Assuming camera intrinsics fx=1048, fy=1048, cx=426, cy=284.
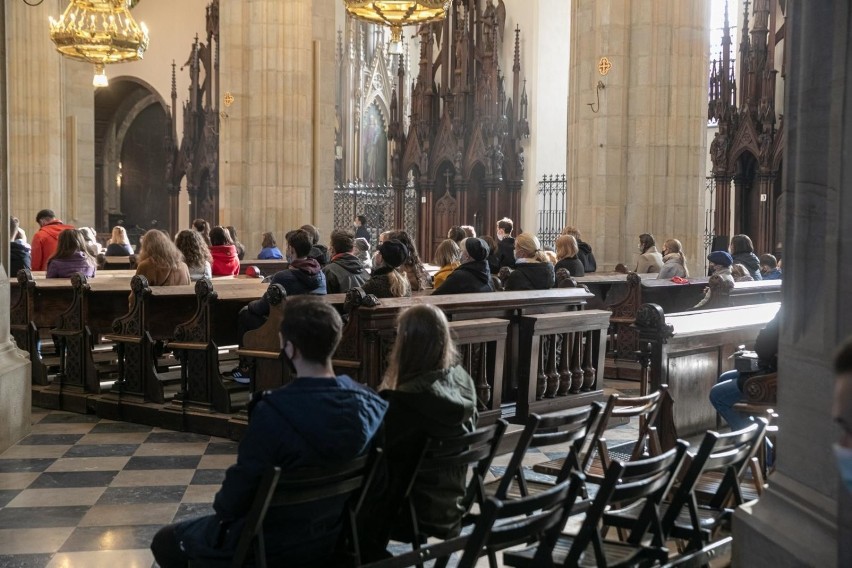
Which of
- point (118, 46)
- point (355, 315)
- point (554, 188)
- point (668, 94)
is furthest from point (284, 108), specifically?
point (355, 315)

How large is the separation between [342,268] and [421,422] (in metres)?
4.72

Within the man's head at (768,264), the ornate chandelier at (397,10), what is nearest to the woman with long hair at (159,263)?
the ornate chandelier at (397,10)

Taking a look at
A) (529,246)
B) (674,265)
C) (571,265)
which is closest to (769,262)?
(674,265)

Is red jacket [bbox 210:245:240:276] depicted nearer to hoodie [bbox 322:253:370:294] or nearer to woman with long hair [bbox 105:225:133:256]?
hoodie [bbox 322:253:370:294]

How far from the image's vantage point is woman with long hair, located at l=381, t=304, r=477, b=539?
4.10 meters

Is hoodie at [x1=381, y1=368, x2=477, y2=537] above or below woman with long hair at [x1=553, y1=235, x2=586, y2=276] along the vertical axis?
below

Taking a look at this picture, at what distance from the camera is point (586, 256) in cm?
1338

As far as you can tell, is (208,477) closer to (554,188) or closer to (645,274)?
Answer: (645,274)

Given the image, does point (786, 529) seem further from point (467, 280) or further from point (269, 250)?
point (269, 250)

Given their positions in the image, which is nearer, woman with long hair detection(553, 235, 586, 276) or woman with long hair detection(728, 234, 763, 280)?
woman with long hair detection(553, 235, 586, 276)

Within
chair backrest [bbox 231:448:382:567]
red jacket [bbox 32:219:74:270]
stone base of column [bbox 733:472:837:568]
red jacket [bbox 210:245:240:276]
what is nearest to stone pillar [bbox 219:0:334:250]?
red jacket [bbox 32:219:74:270]

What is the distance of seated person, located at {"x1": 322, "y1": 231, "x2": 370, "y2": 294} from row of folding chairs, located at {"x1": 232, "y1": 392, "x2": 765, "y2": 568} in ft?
13.5

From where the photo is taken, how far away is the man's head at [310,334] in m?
3.66

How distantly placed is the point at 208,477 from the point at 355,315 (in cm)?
140
